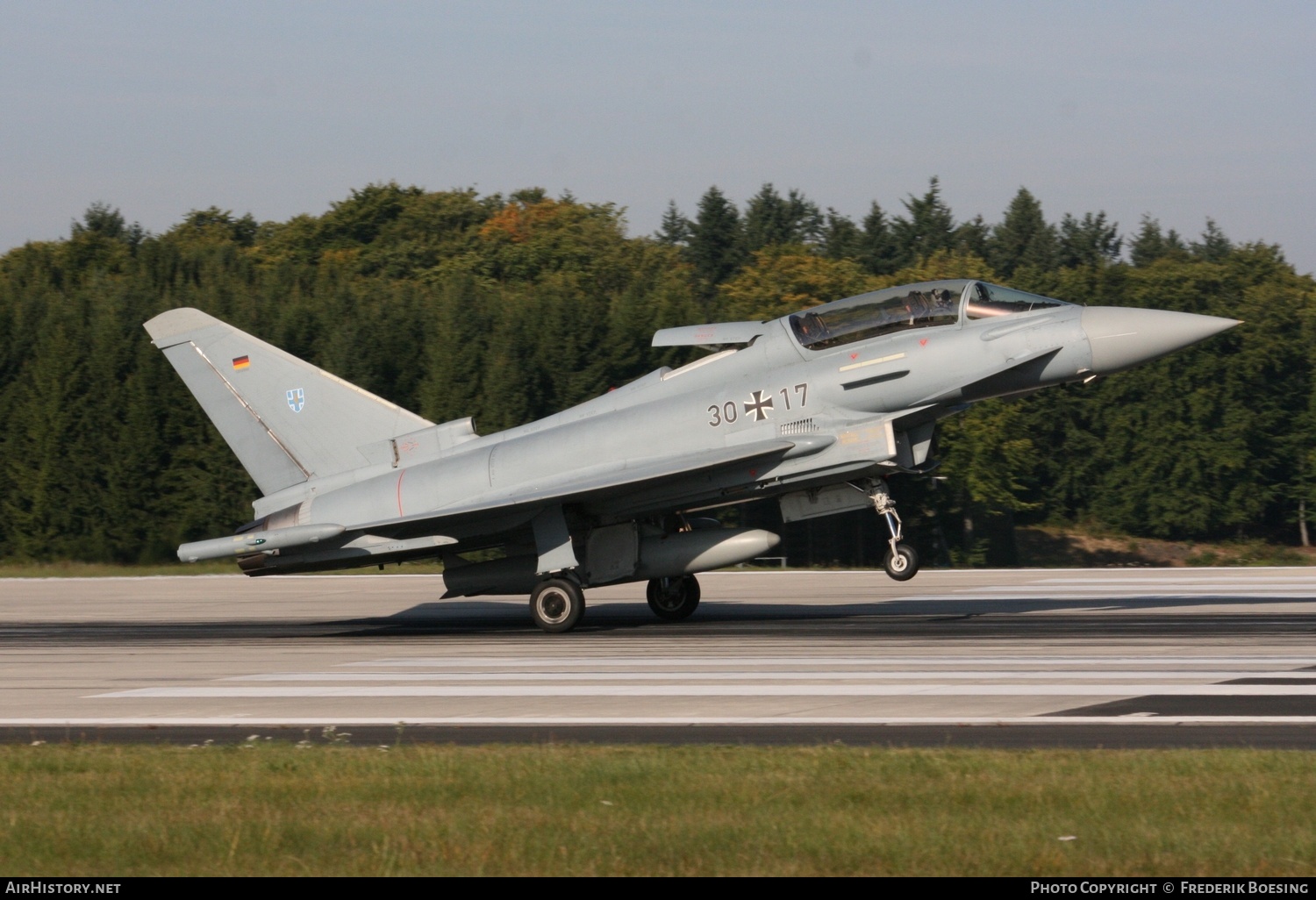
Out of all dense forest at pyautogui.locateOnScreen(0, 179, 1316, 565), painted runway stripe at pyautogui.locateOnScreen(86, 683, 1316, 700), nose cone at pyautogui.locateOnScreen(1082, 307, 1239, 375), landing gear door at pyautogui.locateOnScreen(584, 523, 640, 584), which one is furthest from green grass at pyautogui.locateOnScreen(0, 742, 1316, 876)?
dense forest at pyautogui.locateOnScreen(0, 179, 1316, 565)

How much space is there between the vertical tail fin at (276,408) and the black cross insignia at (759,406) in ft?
14.7

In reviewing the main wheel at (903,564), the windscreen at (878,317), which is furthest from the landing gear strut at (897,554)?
the windscreen at (878,317)

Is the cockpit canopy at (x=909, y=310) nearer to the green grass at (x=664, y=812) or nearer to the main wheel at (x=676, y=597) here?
the main wheel at (x=676, y=597)

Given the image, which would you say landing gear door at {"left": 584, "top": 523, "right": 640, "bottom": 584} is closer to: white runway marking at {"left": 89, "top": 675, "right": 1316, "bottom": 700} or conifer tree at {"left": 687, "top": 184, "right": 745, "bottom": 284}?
white runway marking at {"left": 89, "top": 675, "right": 1316, "bottom": 700}

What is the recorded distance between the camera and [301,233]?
81.1 m

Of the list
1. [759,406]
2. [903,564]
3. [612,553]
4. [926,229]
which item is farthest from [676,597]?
[926,229]

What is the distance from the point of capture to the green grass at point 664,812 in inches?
242

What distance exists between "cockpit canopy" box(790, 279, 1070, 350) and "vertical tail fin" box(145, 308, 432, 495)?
5.48m

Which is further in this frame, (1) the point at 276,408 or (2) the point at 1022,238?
(2) the point at 1022,238

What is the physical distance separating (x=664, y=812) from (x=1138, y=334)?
10.3 metres

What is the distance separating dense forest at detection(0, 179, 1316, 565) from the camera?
3862cm

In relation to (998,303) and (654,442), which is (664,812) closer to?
(654,442)

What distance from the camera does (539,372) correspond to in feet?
137
